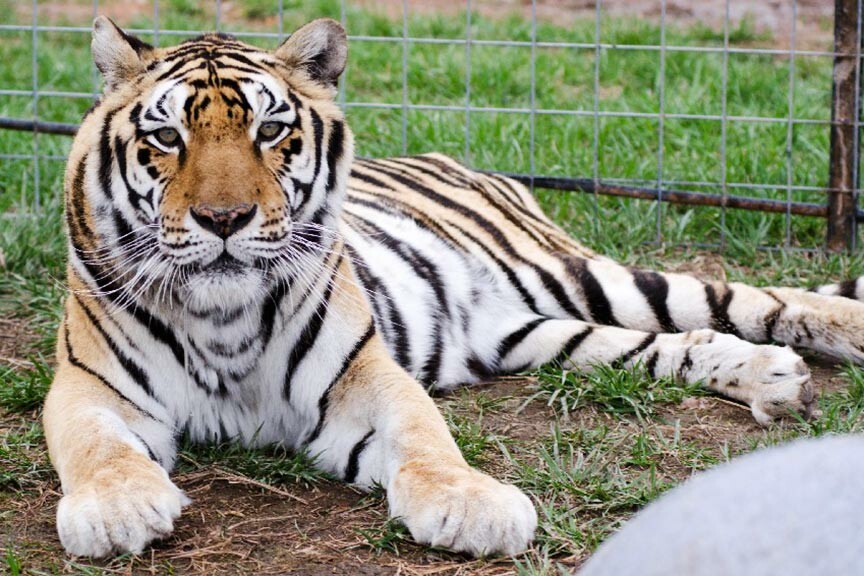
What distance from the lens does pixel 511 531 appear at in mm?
2691

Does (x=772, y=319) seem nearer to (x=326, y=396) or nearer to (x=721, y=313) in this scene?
(x=721, y=313)

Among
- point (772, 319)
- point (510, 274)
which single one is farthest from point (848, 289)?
point (510, 274)

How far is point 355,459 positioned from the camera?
3.19 metres

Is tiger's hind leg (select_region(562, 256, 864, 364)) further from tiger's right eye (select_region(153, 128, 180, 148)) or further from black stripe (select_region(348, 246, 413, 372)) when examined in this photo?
tiger's right eye (select_region(153, 128, 180, 148))

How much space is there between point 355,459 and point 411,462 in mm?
344

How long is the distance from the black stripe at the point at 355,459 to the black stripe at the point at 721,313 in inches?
56.7

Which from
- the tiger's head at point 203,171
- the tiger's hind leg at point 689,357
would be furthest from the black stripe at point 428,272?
the tiger's head at point 203,171

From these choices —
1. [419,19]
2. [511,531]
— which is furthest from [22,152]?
[511,531]

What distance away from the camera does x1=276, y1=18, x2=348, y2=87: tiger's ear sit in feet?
10.9

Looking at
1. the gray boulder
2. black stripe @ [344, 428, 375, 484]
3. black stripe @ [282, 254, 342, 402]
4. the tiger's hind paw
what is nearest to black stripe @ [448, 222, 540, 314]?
the tiger's hind paw

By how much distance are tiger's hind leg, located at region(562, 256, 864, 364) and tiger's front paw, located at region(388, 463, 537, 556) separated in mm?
1564

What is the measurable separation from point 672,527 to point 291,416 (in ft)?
6.94

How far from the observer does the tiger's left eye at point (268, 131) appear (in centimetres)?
310

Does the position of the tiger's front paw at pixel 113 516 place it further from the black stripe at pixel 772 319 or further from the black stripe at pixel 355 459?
the black stripe at pixel 772 319
